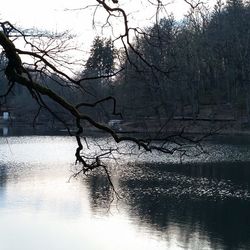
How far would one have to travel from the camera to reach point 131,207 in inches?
696

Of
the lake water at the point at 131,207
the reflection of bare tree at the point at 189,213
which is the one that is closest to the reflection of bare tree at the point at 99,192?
the lake water at the point at 131,207

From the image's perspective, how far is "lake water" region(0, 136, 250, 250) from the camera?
1421 cm

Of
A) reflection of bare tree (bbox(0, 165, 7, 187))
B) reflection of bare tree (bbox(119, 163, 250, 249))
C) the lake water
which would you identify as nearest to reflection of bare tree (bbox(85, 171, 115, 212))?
the lake water

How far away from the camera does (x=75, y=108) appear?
3256 mm

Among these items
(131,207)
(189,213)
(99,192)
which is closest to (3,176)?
(99,192)

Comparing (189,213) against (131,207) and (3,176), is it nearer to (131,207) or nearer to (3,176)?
(131,207)

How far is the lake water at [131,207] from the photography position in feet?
46.6

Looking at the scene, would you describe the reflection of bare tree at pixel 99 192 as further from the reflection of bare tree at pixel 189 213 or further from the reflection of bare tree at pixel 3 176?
the reflection of bare tree at pixel 3 176

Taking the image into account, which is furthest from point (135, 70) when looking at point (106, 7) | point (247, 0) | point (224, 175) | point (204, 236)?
point (247, 0)

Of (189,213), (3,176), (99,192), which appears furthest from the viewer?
(3,176)

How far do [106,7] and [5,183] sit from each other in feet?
65.6

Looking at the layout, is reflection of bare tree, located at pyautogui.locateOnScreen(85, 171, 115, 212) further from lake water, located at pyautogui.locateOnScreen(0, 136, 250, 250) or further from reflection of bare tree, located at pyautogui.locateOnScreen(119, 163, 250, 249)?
reflection of bare tree, located at pyautogui.locateOnScreen(119, 163, 250, 249)

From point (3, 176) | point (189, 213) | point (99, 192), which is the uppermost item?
point (3, 176)

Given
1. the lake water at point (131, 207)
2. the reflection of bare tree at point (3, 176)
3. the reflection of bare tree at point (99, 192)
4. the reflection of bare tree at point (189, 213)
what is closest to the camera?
the lake water at point (131, 207)
